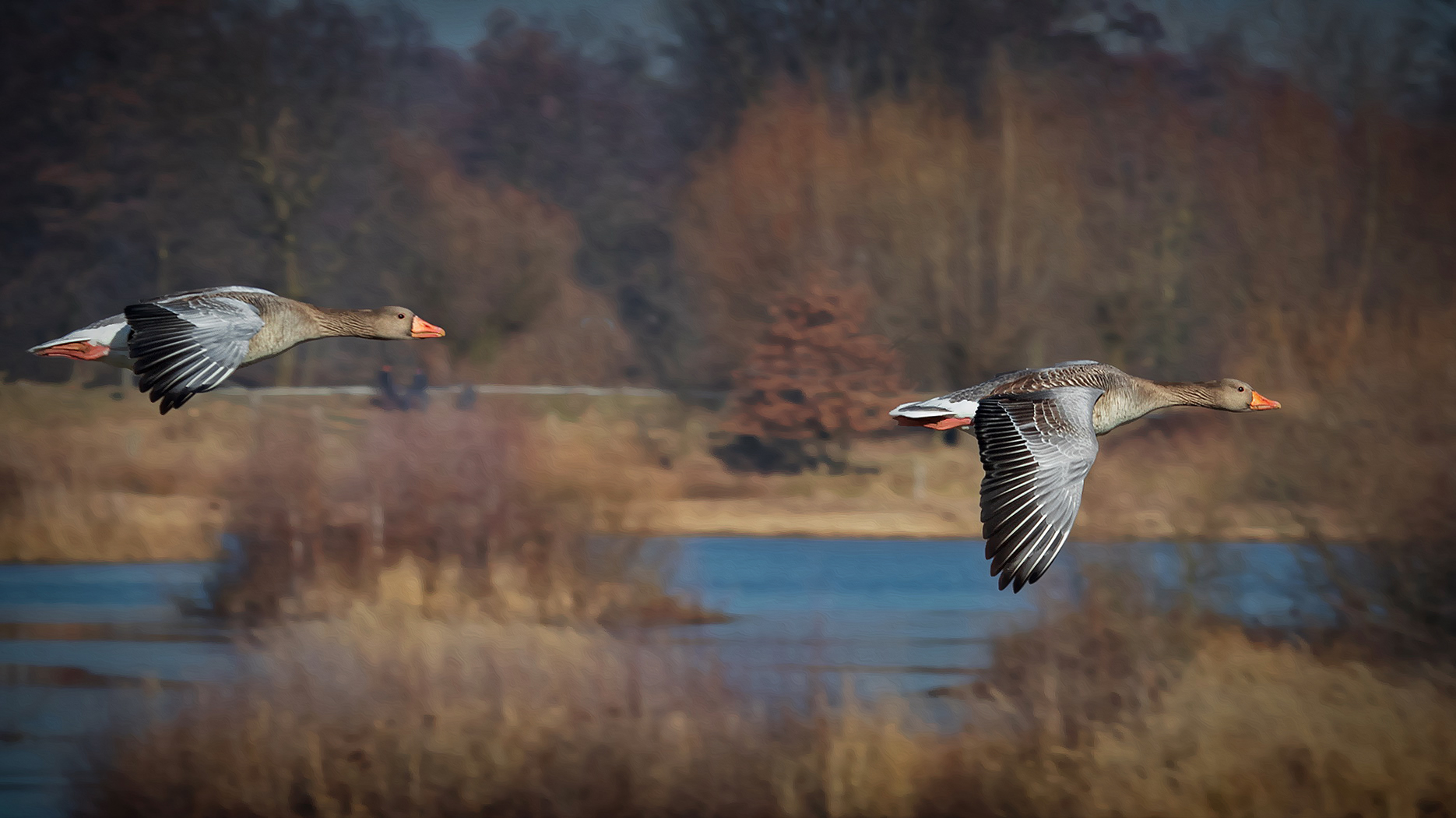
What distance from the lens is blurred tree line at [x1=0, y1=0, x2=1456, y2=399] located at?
55594mm

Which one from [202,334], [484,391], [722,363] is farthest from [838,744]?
[722,363]

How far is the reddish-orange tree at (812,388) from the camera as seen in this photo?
166 ft

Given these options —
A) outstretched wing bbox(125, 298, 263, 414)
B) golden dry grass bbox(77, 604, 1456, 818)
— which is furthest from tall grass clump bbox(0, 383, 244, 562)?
outstretched wing bbox(125, 298, 263, 414)

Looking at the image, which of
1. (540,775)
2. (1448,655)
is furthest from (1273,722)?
(540,775)

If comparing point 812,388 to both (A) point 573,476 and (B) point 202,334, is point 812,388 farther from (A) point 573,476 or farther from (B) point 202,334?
(B) point 202,334

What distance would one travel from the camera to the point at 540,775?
A: 2495 cm

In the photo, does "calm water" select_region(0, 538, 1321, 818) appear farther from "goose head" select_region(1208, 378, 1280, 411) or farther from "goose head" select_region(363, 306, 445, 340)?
"goose head" select_region(363, 306, 445, 340)

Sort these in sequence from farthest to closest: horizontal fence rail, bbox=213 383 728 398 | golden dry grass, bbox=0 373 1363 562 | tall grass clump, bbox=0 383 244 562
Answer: horizontal fence rail, bbox=213 383 728 398
tall grass clump, bbox=0 383 244 562
golden dry grass, bbox=0 373 1363 562

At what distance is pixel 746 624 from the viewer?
38.2 metres

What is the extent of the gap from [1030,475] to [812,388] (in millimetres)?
Result: 39677

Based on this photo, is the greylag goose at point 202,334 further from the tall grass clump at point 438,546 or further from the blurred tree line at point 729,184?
the blurred tree line at point 729,184

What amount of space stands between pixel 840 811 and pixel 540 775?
15.7 ft

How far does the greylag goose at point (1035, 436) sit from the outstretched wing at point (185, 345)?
210 inches

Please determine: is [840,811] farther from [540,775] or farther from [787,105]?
[787,105]
